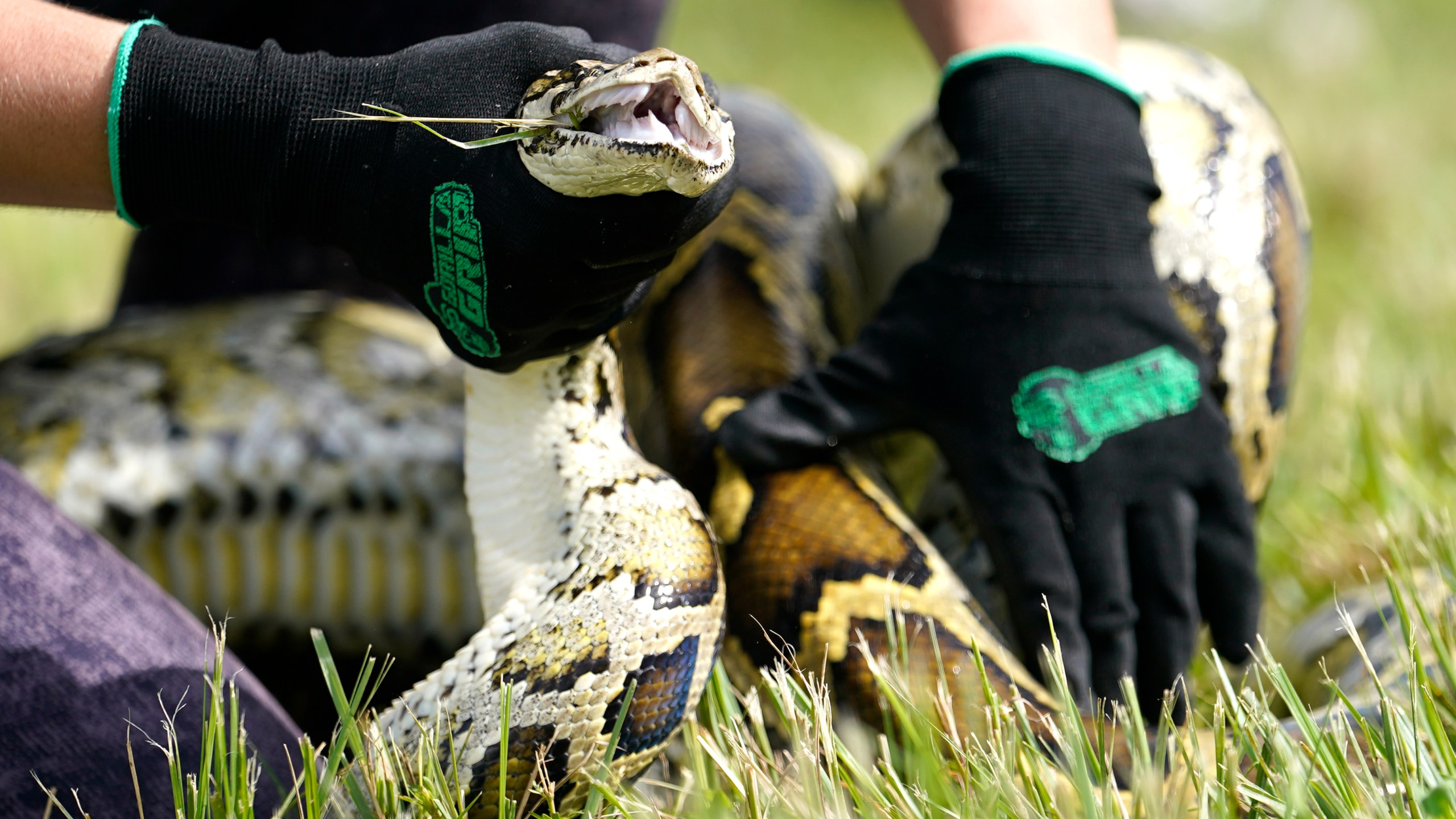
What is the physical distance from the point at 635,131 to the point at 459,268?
46 cm

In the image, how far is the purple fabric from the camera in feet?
5.88

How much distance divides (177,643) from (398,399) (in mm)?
898

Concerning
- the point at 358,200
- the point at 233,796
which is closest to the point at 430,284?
the point at 358,200

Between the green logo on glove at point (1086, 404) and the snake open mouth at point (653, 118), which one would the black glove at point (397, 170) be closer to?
the snake open mouth at point (653, 118)

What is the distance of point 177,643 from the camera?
2012 millimetres

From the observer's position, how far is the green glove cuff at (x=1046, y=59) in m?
2.38

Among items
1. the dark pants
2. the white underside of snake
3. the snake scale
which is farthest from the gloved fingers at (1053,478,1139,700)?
the dark pants

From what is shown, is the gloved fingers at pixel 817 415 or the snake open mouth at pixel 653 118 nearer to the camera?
the snake open mouth at pixel 653 118

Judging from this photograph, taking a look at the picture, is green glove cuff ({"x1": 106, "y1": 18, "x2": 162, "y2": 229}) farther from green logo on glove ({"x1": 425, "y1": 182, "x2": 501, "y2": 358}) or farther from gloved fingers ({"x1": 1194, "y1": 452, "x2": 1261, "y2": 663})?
gloved fingers ({"x1": 1194, "y1": 452, "x2": 1261, "y2": 663})

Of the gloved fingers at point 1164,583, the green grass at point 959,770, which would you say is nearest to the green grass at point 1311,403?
the green grass at point 959,770

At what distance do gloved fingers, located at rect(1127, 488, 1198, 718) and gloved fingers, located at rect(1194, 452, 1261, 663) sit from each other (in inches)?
1.5

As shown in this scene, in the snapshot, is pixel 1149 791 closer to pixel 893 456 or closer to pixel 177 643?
pixel 893 456

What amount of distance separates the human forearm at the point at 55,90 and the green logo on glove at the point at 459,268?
21.7 inches

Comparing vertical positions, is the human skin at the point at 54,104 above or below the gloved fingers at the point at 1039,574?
above
